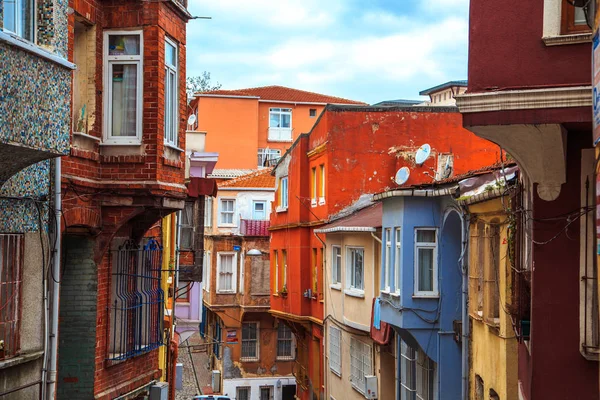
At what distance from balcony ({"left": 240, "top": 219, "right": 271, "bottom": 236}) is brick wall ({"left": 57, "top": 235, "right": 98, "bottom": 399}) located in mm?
32641

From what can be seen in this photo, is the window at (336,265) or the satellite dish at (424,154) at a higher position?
the satellite dish at (424,154)

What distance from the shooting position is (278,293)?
3834cm

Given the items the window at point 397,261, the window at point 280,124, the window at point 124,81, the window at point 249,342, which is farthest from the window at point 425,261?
the window at point 280,124

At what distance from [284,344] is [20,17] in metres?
38.0

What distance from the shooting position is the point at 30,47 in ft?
31.7

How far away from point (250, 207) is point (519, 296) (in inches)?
1463

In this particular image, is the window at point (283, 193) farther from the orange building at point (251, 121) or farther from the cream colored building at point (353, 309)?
the orange building at point (251, 121)

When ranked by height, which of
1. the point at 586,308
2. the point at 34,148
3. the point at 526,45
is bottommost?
the point at 586,308

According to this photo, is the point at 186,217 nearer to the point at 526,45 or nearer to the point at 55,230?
the point at 55,230

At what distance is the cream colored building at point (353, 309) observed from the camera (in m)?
25.2

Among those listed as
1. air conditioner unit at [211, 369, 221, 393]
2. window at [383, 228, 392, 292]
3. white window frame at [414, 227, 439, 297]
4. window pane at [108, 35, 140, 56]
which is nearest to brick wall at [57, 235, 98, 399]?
window pane at [108, 35, 140, 56]

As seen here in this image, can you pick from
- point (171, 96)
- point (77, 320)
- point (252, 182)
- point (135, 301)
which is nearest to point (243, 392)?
point (252, 182)

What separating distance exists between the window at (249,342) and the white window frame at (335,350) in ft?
54.4

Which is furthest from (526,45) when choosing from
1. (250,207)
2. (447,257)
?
(250,207)
